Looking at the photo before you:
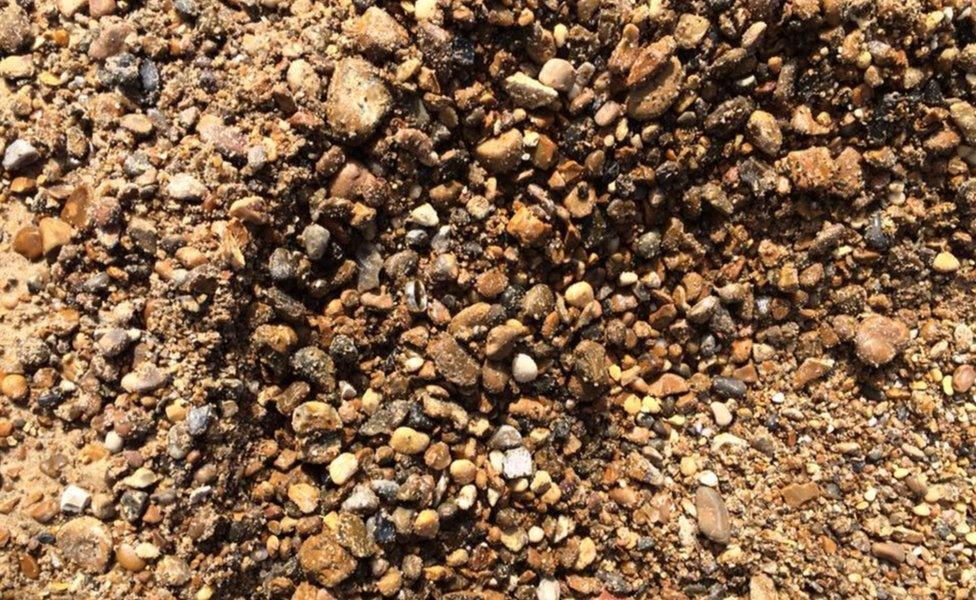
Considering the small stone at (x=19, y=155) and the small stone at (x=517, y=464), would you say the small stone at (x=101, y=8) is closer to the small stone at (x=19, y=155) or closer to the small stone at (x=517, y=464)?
the small stone at (x=19, y=155)

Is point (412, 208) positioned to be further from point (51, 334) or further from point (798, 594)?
point (798, 594)

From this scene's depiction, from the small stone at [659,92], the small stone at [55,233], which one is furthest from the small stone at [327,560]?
the small stone at [659,92]

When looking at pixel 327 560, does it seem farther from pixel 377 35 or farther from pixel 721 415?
pixel 377 35

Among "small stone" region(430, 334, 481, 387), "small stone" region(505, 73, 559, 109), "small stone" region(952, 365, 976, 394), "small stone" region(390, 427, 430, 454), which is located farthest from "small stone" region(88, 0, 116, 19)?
"small stone" region(952, 365, 976, 394)

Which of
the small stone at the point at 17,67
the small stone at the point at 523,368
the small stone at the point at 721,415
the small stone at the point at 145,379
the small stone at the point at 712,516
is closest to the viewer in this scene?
the small stone at the point at 145,379

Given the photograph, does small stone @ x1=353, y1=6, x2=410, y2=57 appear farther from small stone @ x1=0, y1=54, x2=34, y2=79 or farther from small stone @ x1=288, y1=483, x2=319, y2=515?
small stone @ x1=288, y1=483, x2=319, y2=515

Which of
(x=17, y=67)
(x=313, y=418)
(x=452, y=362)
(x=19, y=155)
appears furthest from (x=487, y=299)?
(x=17, y=67)

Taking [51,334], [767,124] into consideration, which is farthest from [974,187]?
[51,334]

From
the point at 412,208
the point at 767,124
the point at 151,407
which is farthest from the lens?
the point at 767,124
